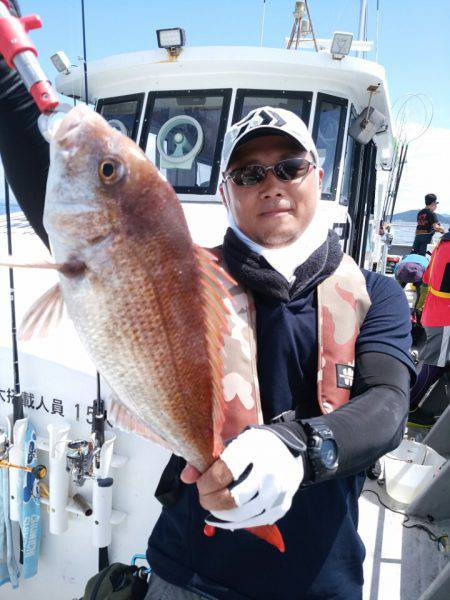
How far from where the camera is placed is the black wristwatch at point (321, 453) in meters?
1.27

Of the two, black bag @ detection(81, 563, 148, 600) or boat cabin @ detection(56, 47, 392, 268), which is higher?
boat cabin @ detection(56, 47, 392, 268)

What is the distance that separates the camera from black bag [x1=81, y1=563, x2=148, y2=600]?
1.94 m

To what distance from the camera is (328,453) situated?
128 cm

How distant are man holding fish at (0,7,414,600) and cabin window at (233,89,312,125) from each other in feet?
10.8

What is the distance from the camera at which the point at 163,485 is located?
1740 millimetres

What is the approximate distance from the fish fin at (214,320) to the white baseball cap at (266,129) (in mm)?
650

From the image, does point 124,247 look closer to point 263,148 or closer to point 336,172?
point 263,148

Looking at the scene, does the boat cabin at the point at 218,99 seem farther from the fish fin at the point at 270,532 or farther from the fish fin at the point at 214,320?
the fish fin at the point at 270,532

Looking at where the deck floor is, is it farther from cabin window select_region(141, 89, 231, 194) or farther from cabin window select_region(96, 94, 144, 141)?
cabin window select_region(96, 94, 144, 141)

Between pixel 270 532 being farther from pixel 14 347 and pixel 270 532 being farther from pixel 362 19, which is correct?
pixel 362 19

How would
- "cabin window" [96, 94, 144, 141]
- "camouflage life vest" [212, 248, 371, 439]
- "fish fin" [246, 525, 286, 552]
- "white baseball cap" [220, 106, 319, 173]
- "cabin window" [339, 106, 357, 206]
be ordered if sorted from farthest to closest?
"cabin window" [96, 94, 144, 141], "cabin window" [339, 106, 357, 206], "white baseball cap" [220, 106, 319, 173], "camouflage life vest" [212, 248, 371, 439], "fish fin" [246, 525, 286, 552]

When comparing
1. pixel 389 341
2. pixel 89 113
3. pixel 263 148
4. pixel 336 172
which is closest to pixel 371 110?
pixel 336 172

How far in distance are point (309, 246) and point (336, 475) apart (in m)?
0.85

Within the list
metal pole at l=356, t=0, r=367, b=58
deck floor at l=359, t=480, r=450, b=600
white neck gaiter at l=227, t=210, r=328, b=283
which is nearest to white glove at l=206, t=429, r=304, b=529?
white neck gaiter at l=227, t=210, r=328, b=283
